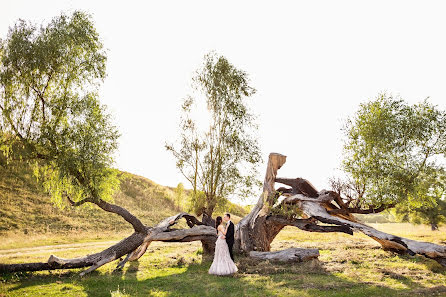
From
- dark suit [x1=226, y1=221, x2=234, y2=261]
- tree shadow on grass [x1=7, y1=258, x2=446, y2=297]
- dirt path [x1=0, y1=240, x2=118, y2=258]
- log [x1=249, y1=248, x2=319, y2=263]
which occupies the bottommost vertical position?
dirt path [x1=0, y1=240, x2=118, y2=258]

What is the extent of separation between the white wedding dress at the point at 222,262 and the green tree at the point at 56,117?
250 inches

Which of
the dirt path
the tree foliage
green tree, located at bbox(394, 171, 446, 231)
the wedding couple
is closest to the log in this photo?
the wedding couple

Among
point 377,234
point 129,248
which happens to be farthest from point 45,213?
point 377,234

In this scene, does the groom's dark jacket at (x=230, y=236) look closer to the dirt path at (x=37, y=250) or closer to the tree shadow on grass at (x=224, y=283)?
the tree shadow on grass at (x=224, y=283)

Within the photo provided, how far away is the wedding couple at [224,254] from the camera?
62.8 feet

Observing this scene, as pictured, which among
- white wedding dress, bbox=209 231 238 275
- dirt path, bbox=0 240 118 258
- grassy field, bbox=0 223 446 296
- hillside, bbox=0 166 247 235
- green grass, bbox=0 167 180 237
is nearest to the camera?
grassy field, bbox=0 223 446 296

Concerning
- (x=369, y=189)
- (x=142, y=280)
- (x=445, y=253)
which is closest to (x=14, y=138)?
(x=142, y=280)

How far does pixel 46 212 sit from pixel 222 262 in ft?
135

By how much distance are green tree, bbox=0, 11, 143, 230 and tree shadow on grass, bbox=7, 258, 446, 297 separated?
464 centimetres

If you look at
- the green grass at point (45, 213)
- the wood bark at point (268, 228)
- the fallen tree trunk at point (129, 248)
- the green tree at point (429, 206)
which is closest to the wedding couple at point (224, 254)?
the wood bark at point (268, 228)

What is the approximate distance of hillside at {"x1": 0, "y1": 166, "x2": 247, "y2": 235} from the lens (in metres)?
44.4

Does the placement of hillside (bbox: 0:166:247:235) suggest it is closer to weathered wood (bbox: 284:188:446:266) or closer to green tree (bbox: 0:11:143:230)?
green tree (bbox: 0:11:143:230)

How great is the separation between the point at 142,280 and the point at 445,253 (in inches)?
648

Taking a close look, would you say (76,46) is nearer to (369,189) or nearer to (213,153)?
(213,153)
